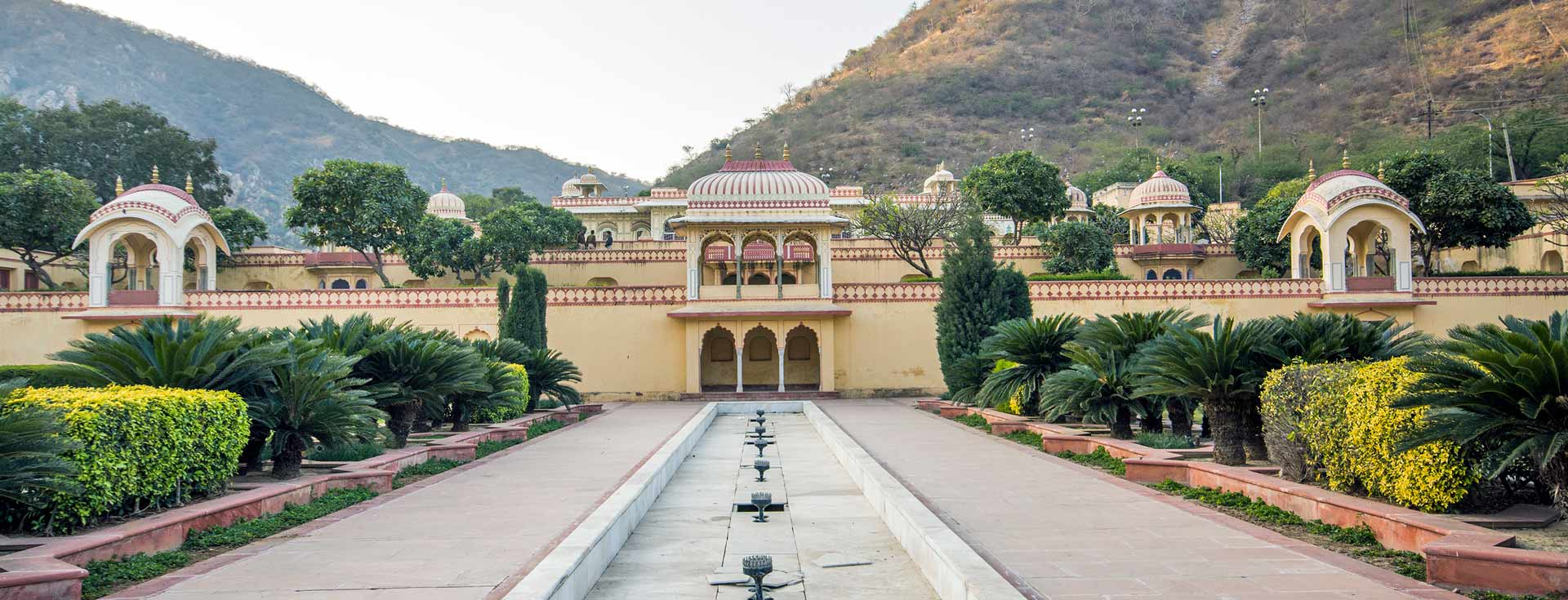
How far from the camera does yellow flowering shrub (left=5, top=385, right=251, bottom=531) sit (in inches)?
307

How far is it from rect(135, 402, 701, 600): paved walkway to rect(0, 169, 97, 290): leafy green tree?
1193 inches

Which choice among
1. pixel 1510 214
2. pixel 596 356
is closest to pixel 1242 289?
pixel 1510 214

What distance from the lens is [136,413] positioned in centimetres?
848

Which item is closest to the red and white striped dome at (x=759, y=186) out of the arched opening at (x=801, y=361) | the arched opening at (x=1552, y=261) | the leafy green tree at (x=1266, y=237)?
the arched opening at (x=801, y=361)

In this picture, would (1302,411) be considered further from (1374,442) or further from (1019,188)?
(1019,188)

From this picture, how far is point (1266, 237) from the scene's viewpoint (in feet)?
129

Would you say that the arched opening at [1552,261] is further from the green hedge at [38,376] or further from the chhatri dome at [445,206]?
the chhatri dome at [445,206]

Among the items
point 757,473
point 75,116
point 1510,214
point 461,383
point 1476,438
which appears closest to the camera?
point 1476,438

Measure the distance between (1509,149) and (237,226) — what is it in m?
54.2

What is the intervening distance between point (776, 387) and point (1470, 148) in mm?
40194

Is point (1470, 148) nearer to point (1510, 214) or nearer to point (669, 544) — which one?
point (1510, 214)

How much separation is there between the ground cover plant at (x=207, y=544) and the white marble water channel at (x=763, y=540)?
2874mm

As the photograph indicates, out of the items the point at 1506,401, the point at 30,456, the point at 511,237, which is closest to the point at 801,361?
the point at 511,237

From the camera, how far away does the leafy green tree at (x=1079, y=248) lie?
39.4 meters
